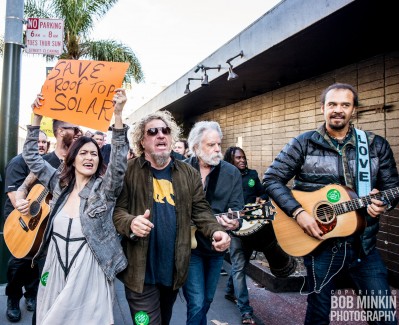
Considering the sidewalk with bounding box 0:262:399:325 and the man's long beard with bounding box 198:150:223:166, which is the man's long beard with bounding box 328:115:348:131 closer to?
the man's long beard with bounding box 198:150:223:166

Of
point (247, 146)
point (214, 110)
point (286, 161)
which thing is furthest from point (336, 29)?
point (214, 110)

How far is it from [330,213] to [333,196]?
133 millimetres

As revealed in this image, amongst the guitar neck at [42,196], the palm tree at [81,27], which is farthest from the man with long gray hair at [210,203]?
the palm tree at [81,27]

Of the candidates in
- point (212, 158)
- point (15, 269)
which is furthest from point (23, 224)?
point (212, 158)

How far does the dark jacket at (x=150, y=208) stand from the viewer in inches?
106

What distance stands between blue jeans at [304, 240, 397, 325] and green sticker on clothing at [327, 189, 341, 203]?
307 mm

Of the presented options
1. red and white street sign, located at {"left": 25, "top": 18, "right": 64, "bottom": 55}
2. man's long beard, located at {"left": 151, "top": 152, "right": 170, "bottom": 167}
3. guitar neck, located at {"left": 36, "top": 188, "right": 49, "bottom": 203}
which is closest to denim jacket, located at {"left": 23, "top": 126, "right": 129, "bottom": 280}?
man's long beard, located at {"left": 151, "top": 152, "right": 170, "bottom": 167}

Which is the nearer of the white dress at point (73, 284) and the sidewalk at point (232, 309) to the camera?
the white dress at point (73, 284)

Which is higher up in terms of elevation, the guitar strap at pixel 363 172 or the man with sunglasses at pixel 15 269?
the guitar strap at pixel 363 172

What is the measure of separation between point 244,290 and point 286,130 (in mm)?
5331

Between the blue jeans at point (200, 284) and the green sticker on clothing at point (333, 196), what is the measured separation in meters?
1.10

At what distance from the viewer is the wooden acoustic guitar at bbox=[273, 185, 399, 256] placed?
291 cm

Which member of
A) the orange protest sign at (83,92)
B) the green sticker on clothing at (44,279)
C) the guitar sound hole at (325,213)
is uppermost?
the orange protest sign at (83,92)

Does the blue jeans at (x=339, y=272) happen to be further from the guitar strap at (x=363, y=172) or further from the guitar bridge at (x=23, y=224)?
the guitar bridge at (x=23, y=224)
